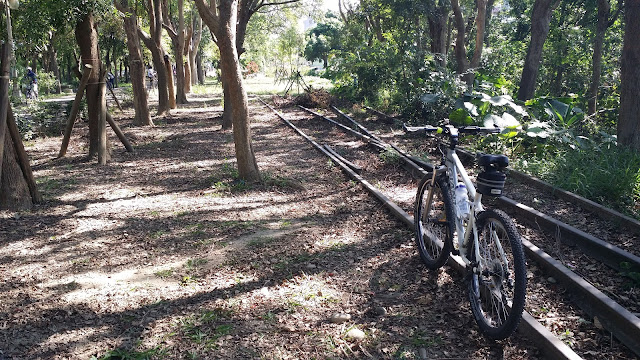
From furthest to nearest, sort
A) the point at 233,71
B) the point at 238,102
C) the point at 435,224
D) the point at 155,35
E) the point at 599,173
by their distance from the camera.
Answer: the point at 155,35
the point at 238,102
the point at 233,71
the point at 599,173
the point at 435,224

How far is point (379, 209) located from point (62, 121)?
482 inches

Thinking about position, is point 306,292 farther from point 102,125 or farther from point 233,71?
point 102,125

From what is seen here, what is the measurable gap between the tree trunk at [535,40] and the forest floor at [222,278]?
7.14 m

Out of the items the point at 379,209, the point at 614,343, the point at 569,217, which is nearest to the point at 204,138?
the point at 379,209

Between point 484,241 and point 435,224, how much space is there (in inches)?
44.7

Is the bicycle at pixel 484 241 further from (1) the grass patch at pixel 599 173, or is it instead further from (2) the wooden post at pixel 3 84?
(2) the wooden post at pixel 3 84

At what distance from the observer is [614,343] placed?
3.34m

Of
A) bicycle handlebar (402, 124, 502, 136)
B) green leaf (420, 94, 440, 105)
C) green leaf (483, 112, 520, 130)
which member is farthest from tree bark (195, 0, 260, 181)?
green leaf (420, 94, 440, 105)

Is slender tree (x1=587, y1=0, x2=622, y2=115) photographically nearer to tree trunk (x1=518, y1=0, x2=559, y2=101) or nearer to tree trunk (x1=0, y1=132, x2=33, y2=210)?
tree trunk (x1=518, y1=0, x2=559, y2=101)

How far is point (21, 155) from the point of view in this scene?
255 inches

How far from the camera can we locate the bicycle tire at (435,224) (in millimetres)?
4133

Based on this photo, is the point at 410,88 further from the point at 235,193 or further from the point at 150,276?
the point at 150,276

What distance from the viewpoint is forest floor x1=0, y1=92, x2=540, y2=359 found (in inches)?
138

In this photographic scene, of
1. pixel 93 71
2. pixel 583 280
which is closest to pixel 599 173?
pixel 583 280
